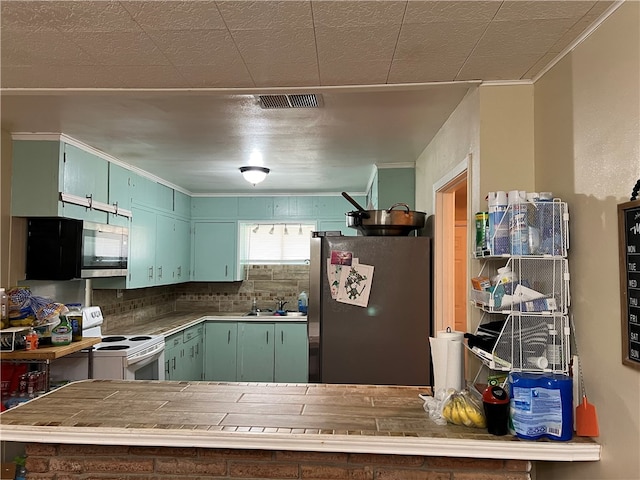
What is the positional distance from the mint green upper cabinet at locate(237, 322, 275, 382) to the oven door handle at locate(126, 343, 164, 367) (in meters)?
1.38

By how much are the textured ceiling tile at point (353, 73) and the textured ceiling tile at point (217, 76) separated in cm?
31

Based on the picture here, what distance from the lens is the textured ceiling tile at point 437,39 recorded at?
57.3 inches

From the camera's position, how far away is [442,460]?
1.51m

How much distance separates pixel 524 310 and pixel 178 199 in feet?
14.5

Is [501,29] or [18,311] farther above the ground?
[501,29]

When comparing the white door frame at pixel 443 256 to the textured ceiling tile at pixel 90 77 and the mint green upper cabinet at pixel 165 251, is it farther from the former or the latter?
the mint green upper cabinet at pixel 165 251

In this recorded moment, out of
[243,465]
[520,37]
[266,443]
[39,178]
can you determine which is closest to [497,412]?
[266,443]

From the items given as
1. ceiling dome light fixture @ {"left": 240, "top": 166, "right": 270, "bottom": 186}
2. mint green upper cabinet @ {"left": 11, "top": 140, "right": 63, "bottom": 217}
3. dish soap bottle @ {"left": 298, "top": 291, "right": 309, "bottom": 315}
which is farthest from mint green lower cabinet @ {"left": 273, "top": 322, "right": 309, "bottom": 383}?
mint green upper cabinet @ {"left": 11, "top": 140, "right": 63, "bottom": 217}

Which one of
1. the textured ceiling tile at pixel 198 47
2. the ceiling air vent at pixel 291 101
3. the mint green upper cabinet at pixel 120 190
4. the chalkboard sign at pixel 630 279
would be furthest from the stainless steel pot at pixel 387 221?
the mint green upper cabinet at pixel 120 190

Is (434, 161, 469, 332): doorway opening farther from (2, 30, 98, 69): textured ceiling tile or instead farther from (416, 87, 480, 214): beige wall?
(2, 30, 98, 69): textured ceiling tile

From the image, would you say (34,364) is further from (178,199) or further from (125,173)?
(178,199)

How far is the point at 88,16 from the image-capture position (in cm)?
142

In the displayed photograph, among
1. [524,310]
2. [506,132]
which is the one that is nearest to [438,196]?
[506,132]

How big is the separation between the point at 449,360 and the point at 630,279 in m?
Answer: 0.69
